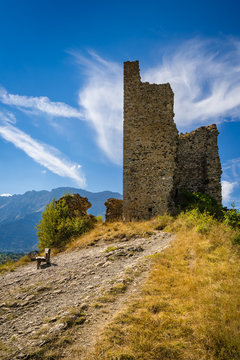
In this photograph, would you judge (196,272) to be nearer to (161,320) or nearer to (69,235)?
(161,320)

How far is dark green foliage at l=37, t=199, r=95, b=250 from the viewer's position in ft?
51.5

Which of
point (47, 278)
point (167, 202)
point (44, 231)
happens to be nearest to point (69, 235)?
point (44, 231)

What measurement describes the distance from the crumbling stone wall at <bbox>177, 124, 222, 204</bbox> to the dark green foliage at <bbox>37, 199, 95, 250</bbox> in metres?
8.10

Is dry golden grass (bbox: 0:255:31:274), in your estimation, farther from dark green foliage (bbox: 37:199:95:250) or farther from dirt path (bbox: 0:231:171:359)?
dirt path (bbox: 0:231:171:359)

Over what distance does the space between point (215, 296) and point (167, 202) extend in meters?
9.42

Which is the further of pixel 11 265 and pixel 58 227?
pixel 58 227

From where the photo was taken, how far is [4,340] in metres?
3.92

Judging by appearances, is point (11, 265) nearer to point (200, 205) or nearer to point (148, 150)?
point (148, 150)

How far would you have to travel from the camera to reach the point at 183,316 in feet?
13.2

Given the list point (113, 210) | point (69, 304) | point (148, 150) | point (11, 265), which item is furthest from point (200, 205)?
point (11, 265)

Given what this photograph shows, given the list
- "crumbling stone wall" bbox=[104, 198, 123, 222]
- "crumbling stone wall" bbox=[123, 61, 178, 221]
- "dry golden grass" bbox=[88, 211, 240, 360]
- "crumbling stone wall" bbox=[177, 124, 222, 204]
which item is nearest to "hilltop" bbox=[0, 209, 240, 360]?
"dry golden grass" bbox=[88, 211, 240, 360]

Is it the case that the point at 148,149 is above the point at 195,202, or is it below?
above

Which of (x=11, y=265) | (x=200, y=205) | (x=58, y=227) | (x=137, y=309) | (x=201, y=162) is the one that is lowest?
(x=11, y=265)

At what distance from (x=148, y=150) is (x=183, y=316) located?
11.3 metres
